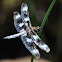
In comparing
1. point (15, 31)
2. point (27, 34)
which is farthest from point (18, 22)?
point (15, 31)

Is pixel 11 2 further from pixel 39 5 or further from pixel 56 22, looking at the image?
pixel 56 22

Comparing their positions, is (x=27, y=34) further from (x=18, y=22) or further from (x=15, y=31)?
(x=15, y=31)

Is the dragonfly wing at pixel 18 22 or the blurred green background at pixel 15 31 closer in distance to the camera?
the dragonfly wing at pixel 18 22

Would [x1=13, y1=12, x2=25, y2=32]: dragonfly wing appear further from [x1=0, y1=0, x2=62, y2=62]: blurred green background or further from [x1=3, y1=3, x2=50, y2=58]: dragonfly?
[x1=0, y1=0, x2=62, y2=62]: blurred green background

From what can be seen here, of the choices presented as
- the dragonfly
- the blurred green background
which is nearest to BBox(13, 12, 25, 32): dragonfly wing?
the dragonfly

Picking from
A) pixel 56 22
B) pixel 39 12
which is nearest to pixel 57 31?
pixel 56 22

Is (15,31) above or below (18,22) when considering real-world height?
above

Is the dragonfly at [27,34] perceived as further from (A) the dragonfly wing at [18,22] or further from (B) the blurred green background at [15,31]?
(B) the blurred green background at [15,31]

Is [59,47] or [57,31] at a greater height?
[57,31]

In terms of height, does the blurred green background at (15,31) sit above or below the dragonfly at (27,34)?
above

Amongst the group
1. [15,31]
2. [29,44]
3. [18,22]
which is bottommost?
[29,44]

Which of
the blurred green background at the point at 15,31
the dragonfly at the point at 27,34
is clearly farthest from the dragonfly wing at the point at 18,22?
the blurred green background at the point at 15,31
